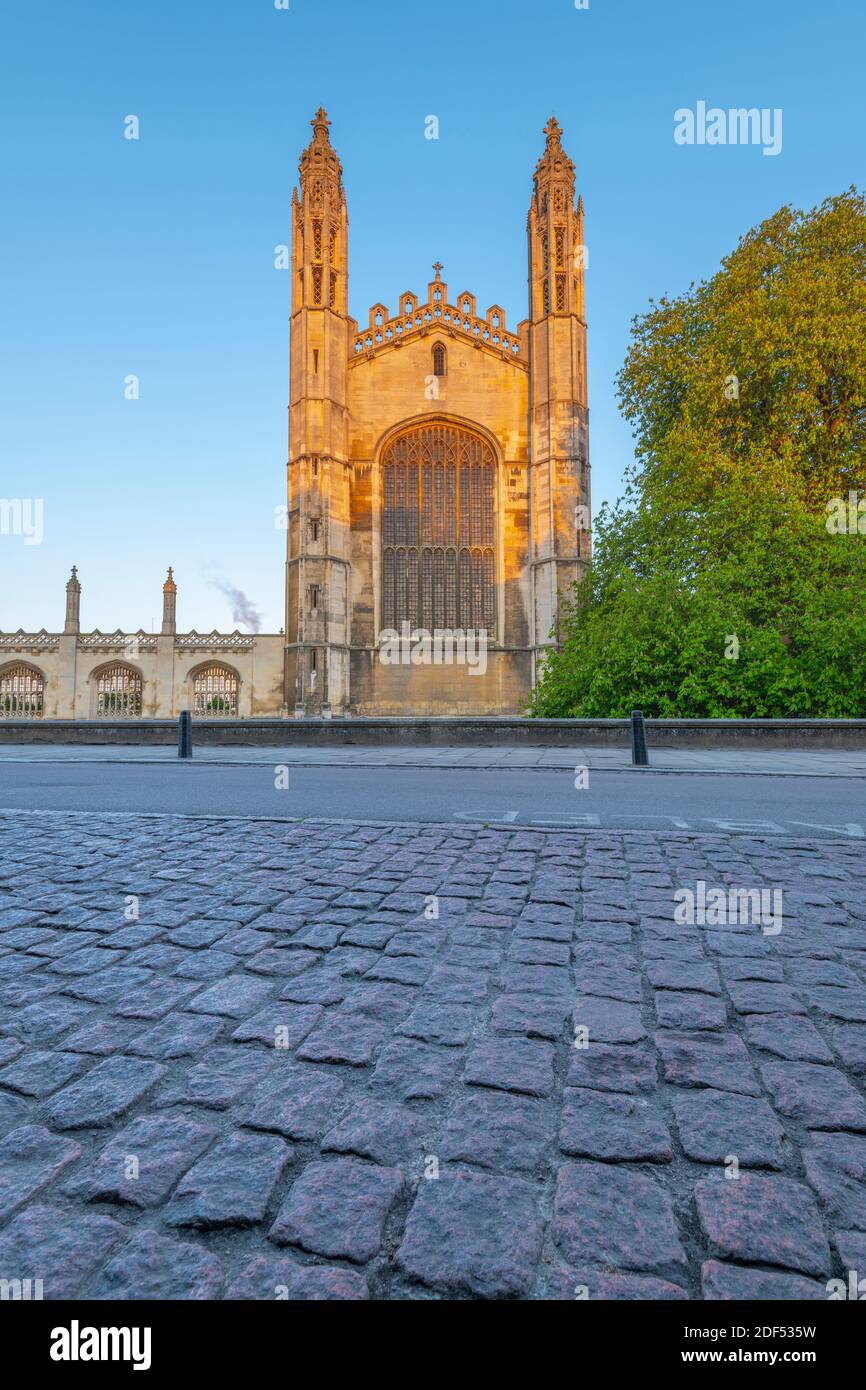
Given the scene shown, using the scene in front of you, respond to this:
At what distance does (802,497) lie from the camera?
18.6 meters

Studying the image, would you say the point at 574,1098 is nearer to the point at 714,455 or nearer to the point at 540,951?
the point at 540,951

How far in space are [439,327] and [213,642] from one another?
16124 millimetres

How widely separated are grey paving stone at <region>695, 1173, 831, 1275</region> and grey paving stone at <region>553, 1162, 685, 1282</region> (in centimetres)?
7

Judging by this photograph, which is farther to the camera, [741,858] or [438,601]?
[438,601]

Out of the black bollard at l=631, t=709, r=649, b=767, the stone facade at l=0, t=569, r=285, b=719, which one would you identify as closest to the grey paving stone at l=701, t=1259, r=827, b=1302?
the black bollard at l=631, t=709, r=649, b=767

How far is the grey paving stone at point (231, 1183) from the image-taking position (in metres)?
1.29

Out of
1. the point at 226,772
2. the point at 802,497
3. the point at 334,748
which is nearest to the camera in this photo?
the point at 226,772

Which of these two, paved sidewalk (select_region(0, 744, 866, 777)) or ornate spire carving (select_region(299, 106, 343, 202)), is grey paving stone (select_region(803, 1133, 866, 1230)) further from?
ornate spire carving (select_region(299, 106, 343, 202))

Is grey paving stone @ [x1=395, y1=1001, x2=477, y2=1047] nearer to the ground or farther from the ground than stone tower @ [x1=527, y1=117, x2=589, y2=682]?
nearer to the ground

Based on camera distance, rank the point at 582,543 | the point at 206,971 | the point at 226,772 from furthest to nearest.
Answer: the point at 582,543 < the point at 226,772 < the point at 206,971

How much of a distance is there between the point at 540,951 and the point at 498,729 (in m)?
10.9

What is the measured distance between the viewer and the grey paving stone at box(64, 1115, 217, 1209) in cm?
136

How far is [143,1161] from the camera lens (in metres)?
A: 1.45

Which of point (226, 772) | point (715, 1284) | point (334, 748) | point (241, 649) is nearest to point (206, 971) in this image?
point (715, 1284)
